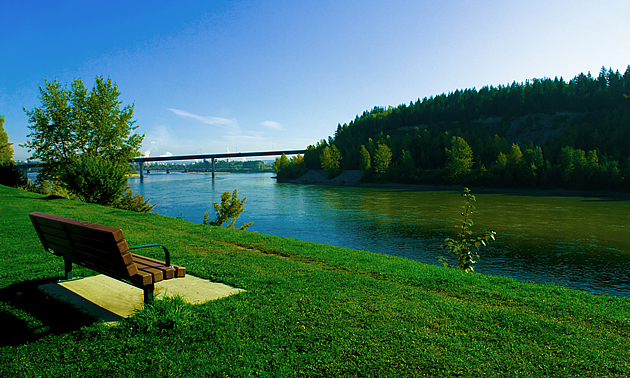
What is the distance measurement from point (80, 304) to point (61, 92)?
85.1 ft

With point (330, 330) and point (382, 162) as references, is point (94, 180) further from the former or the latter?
point (382, 162)

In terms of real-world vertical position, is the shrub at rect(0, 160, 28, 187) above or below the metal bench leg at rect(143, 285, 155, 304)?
above

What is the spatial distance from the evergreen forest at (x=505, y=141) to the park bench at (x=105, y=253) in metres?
74.9

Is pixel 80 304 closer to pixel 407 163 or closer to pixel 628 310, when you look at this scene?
pixel 628 310

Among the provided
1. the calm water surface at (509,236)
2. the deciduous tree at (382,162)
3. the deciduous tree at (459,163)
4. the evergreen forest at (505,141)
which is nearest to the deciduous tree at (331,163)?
the evergreen forest at (505,141)

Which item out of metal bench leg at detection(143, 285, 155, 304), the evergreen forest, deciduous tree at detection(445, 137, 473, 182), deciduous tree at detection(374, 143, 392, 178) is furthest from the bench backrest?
deciduous tree at detection(374, 143, 392, 178)

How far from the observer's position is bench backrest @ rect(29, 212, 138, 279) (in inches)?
161

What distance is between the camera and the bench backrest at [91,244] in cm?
409

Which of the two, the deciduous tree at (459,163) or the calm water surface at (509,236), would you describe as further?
the deciduous tree at (459,163)

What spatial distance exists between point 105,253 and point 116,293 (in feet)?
4.12

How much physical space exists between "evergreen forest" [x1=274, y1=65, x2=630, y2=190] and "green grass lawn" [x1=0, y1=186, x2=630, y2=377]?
71308 millimetres

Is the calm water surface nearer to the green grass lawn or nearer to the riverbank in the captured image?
the green grass lawn

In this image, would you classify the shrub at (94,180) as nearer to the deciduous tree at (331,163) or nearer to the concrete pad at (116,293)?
the concrete pad at (116,293)

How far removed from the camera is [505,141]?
96.6 meters
